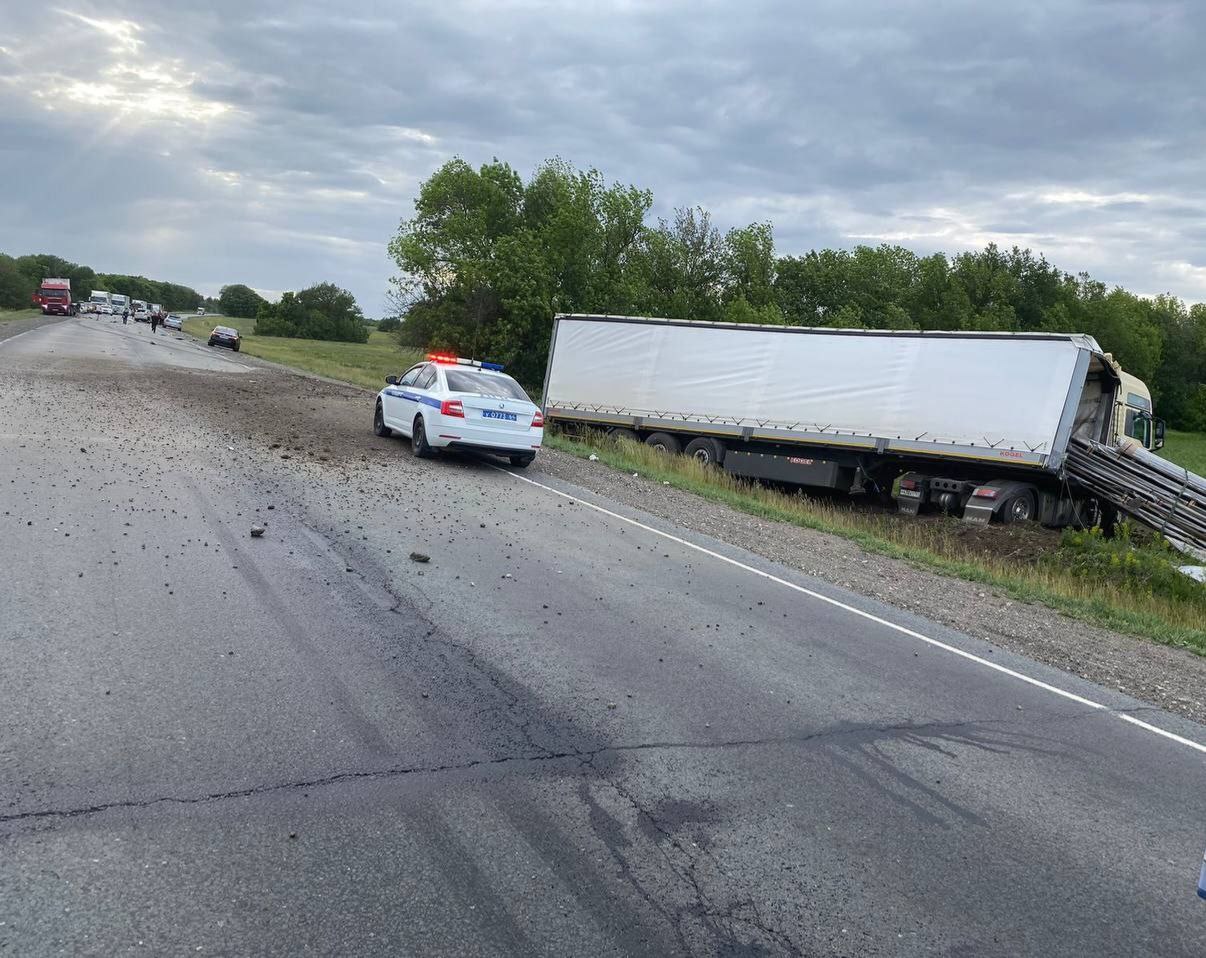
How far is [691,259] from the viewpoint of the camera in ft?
195

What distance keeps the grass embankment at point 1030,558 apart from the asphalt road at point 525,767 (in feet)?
11.2

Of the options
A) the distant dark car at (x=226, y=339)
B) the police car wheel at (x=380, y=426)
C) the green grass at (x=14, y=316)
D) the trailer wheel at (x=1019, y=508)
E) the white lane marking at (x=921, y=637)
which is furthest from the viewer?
the green grass at (x=14, y=316)

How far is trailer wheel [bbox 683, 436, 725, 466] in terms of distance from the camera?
22859mm

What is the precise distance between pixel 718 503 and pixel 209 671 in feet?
39.1

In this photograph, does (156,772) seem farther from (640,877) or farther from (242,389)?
(242,389)

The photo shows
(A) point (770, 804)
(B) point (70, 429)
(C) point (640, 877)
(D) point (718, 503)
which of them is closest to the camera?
(C) point (640, 877)

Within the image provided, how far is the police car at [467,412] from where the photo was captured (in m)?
15.7

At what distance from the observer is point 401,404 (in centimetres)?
1733

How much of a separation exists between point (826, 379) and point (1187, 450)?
51567 mm

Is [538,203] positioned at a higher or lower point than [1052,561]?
higher

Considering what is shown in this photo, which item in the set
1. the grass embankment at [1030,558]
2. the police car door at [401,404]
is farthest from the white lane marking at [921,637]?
the police car door at [401,404]

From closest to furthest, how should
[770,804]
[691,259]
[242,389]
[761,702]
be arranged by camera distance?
[770,804] → [761,702] → [242,389] → [691,259]

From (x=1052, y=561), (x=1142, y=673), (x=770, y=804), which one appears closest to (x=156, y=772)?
(x=770, y=804)

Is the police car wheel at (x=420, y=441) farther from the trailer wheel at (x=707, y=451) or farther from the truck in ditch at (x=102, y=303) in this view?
the truck in ditch at (x=102, y=303)
